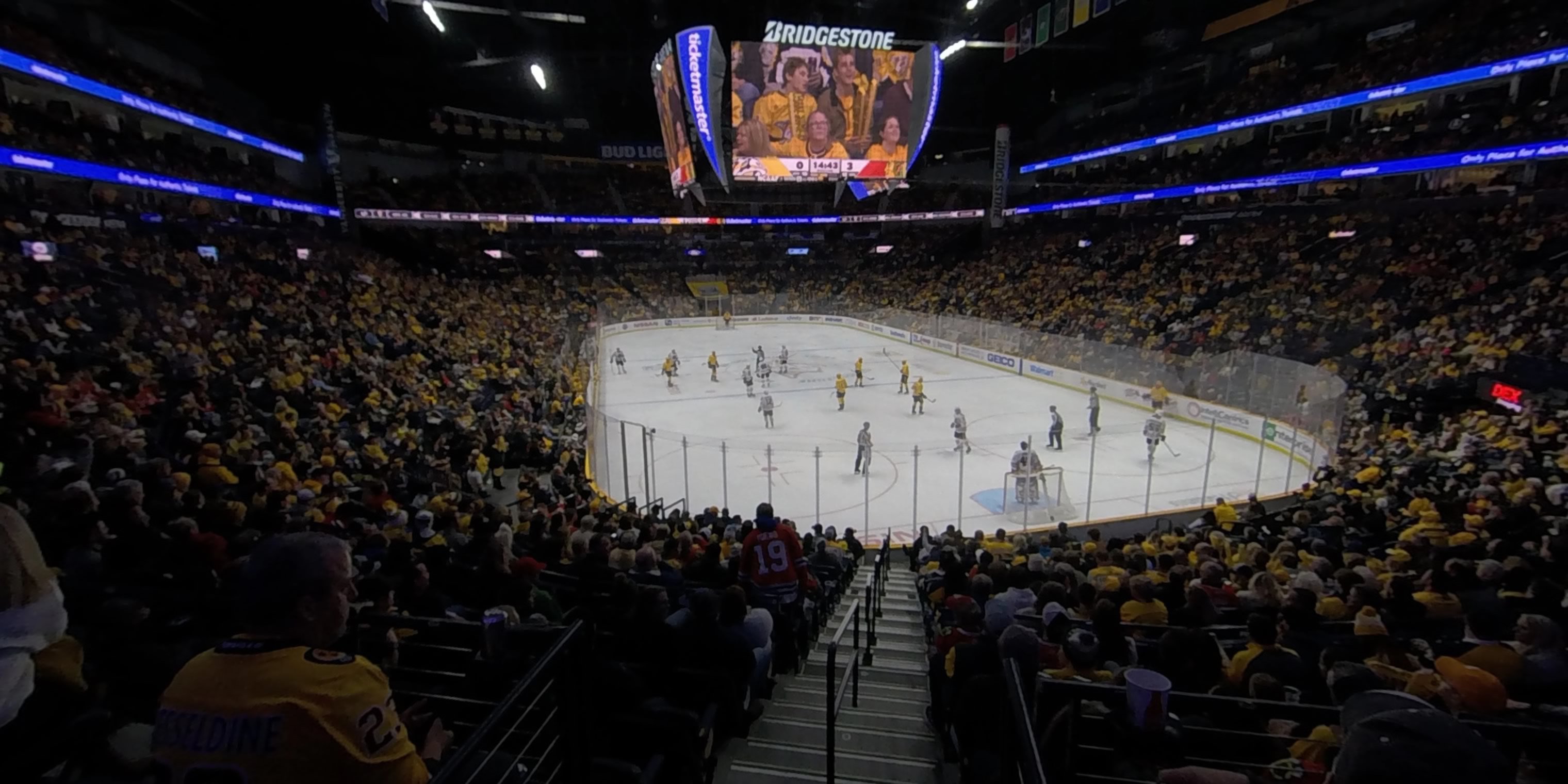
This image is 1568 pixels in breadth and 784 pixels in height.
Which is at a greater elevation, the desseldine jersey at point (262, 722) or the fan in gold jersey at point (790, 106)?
the fan in gold jersey at point (790, 106)

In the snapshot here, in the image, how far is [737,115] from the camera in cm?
2497

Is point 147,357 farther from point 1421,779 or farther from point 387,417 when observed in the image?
point 1421,779

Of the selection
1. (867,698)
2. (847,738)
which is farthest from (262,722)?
(867,698)

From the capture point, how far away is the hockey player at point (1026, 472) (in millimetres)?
13008

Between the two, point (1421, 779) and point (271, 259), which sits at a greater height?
point (271, 259)

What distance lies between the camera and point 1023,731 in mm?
1895

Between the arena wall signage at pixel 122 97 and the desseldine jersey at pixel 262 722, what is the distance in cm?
2212

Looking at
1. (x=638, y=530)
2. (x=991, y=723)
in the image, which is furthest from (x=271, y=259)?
→ (x=991, y=723)

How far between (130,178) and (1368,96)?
37001mm

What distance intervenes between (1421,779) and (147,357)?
16628 mm

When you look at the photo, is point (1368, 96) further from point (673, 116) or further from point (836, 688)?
point (836, 688)

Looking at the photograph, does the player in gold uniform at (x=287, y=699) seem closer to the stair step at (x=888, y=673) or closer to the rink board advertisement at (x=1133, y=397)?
the stair step at (x=888, y=673)

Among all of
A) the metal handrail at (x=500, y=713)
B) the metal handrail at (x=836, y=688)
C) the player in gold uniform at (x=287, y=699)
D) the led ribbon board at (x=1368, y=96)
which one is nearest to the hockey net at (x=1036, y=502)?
the metal handrail at (x=836, y=688)

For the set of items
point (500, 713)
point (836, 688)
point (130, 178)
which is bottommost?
point (836, 688)
